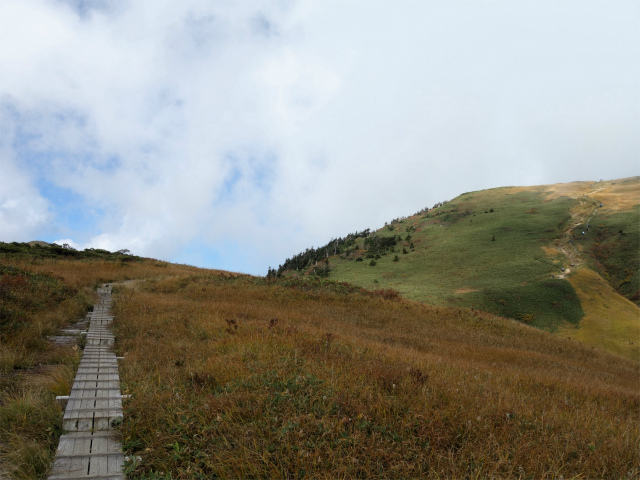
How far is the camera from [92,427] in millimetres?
4453

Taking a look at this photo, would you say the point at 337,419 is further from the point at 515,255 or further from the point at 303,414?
the point at 515,255

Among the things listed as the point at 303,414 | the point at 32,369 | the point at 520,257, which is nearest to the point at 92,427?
the point at 303,414

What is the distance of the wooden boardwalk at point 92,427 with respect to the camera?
12.1ft

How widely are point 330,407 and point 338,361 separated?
6.79 feet

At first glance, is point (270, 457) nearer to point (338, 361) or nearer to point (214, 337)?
point (338, 361)

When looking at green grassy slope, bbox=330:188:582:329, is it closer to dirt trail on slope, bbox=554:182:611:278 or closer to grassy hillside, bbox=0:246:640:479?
dirt trail on slope, bbox=554:182:611:278

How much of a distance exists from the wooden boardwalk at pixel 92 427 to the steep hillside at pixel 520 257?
3666 cm

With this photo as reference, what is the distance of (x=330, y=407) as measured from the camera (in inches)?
176

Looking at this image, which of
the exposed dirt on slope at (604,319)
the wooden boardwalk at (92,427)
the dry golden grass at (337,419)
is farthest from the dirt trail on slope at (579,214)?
the wooden boardwalk at (92,427)

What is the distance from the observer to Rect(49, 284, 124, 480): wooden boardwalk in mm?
3701

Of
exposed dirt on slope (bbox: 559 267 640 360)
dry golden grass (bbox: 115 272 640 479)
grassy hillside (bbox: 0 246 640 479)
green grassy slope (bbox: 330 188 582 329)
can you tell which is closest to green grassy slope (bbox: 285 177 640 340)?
green grassy slope (bbox: 330 188 582 329)

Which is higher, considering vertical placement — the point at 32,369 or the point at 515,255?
the point at 515,255

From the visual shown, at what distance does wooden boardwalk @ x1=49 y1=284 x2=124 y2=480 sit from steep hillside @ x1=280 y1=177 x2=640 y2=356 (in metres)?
36.7

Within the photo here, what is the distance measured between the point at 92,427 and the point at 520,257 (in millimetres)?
59533
